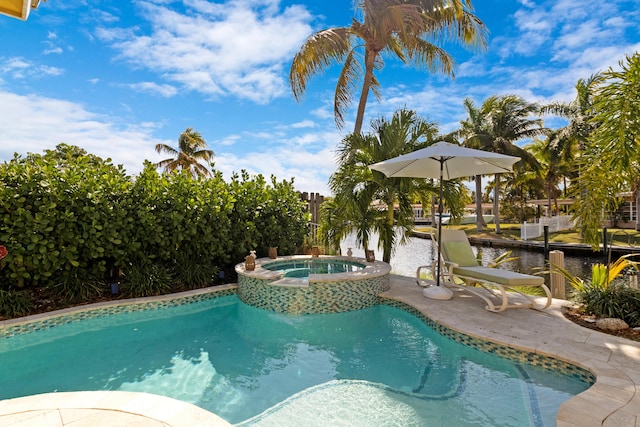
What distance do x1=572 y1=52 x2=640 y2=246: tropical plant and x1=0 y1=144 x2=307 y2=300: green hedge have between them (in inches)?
263

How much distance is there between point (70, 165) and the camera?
20.7ft

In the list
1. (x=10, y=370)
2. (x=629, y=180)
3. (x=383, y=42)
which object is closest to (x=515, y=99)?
(x=383, y=42)

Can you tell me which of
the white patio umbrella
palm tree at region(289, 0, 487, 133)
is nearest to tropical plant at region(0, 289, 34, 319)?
the white patio umbrella

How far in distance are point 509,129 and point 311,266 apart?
24.4 m

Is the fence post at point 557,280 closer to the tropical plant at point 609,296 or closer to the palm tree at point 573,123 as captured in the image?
the tropical plant at point 609,296

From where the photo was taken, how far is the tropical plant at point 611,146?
16.8ft

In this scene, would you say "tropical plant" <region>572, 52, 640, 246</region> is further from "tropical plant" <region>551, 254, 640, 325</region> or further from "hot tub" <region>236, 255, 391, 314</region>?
"hot tub" <region>236, 255, 391, 314</region>

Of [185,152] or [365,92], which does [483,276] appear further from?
[185,152]

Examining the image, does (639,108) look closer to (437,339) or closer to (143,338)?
(437,339)

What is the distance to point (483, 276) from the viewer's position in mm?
5762

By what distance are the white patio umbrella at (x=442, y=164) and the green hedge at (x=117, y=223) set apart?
11.7 ft

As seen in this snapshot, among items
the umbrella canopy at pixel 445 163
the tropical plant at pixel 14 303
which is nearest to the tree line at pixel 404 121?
the umbrella canopy at pixel 445 163

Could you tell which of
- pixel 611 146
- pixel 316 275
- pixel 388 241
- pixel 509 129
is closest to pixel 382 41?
pixel 388 241

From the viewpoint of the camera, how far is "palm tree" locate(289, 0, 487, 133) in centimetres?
990
